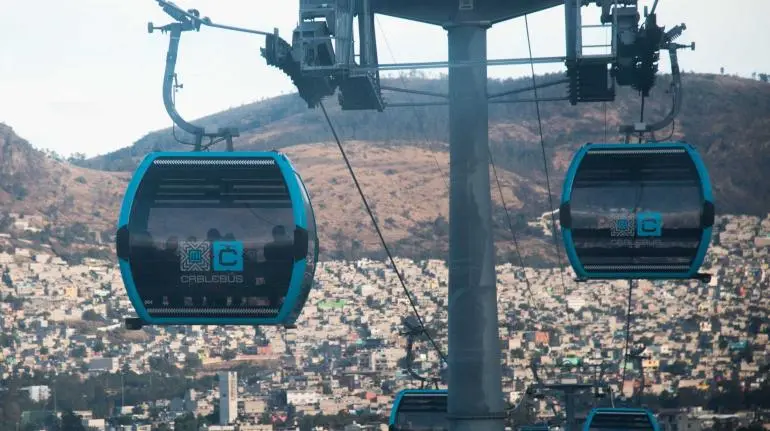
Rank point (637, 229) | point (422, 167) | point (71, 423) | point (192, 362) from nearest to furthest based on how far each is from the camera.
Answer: point (637, 229)
point (71, 423)
point (192, 362)
point (422, 167)

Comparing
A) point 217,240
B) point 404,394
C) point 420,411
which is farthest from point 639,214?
point 404,394

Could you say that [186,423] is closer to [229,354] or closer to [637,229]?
[229,354]

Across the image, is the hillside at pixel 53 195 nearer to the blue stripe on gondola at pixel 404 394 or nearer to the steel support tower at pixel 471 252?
the blue stripe on gondola at pixel 404 394

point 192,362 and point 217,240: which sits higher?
point 217,240

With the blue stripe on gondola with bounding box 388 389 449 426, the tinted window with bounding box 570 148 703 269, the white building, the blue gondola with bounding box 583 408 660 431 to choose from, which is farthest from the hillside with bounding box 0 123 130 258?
the tinted window with bounding box 570 148 703 269

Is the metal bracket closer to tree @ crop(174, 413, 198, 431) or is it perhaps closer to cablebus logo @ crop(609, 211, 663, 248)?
cablebus logo @ crop(609, 211, 663, 248)

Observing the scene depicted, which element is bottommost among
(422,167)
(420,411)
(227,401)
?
(227,401)

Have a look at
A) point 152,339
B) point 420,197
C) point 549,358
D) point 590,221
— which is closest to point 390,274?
point 420,197

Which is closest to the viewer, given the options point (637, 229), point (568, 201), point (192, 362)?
point (568, 201)

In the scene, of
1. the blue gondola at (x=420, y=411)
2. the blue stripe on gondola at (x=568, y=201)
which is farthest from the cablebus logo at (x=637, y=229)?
the blue gondola at (x=420, y=411)
